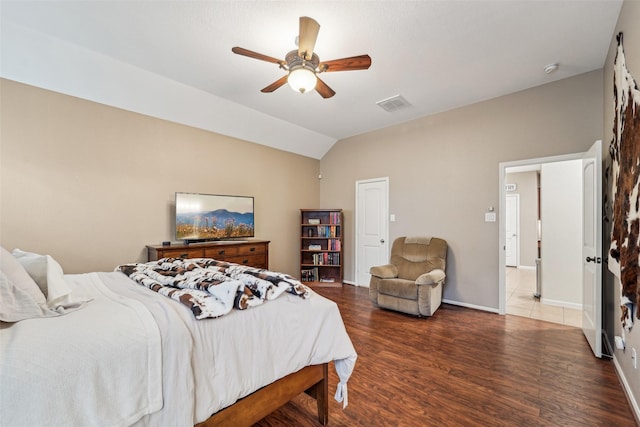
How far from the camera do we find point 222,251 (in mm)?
3805

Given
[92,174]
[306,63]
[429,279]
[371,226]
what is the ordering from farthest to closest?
[371,226] → [429,279] → [92,174] → [306,63]

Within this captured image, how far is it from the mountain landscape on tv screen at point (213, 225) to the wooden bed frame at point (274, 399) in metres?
2.76

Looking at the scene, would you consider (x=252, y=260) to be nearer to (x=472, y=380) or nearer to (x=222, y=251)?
(x=222, y=251)

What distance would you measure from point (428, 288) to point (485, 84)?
257cm

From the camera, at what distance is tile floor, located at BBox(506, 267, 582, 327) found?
3.44m

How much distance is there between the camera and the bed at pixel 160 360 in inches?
34.6

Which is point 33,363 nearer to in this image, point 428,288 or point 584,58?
point 428,288

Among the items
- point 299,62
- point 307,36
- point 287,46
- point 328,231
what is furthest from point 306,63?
point 328,231

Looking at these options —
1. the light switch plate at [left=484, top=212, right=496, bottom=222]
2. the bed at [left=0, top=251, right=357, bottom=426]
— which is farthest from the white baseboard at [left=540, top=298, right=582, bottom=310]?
the bed at [left=0, top=251, right=357, bottom=426]

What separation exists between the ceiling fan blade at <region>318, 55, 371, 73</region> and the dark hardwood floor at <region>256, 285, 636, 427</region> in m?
2.50

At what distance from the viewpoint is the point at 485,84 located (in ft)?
10.9

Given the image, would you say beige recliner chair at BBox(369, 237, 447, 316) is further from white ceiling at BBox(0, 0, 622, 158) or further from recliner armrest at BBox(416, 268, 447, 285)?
white ceiling at BBox(0, 0, 622, 158)

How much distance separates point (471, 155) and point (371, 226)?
6.49 ft

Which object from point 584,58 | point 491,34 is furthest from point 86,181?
point 584,58
